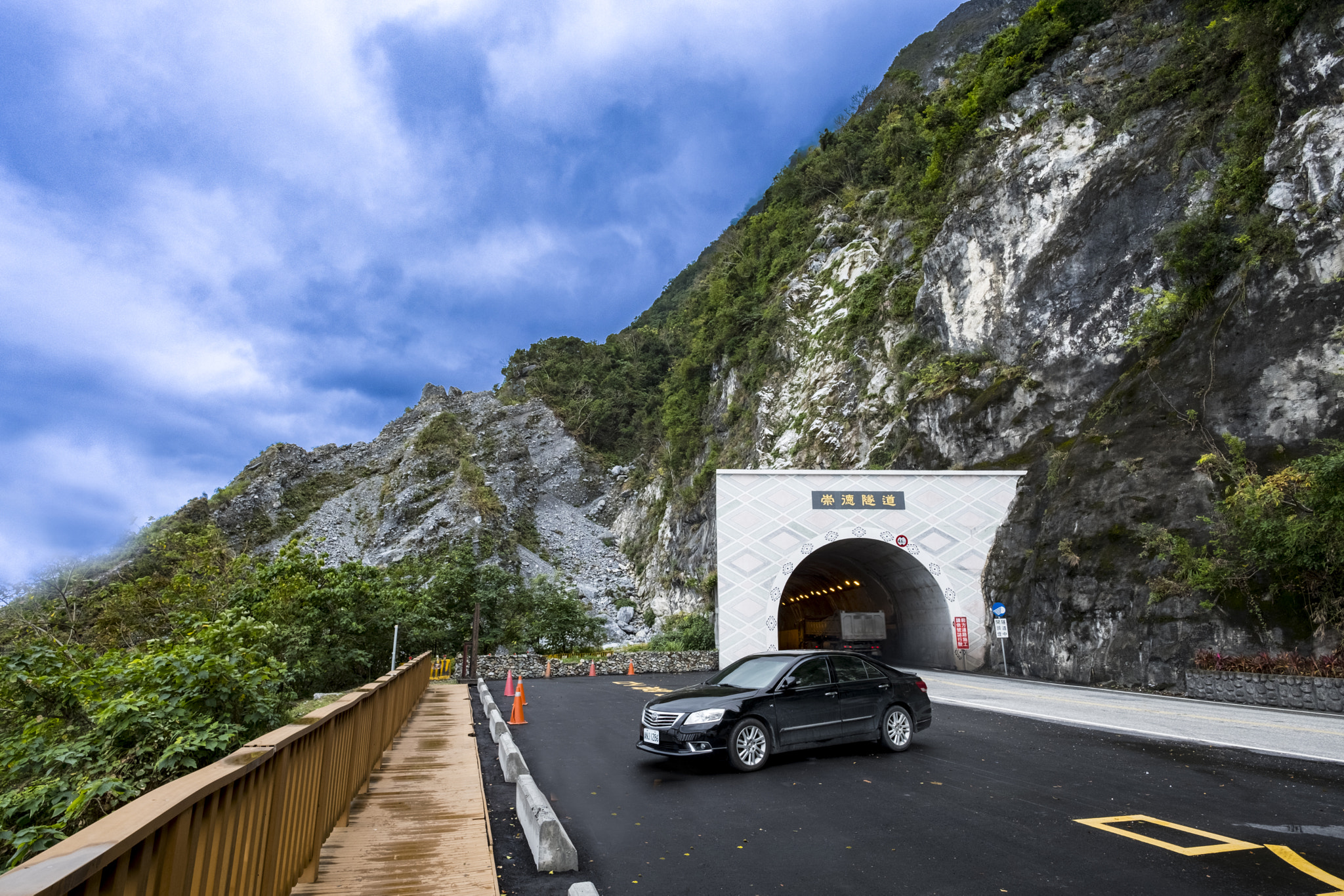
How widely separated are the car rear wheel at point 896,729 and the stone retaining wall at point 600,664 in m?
18.8

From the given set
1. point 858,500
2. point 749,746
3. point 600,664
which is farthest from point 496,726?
point 600,664

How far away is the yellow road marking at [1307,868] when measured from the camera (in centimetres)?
463

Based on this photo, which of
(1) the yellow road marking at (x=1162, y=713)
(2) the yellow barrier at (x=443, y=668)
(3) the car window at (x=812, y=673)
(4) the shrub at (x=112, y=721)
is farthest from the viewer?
(2) the yellow barrier at (x=443, y=668)

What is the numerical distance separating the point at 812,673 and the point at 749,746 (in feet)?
4.39

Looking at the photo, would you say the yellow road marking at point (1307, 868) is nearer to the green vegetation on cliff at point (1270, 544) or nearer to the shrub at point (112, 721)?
the shrub at point (112, 721)

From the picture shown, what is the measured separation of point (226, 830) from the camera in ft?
8.77

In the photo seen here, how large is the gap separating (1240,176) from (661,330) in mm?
71746

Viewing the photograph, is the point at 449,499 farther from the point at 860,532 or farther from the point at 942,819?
the point at 942,819

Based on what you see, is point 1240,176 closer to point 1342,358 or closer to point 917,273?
point 1342,358

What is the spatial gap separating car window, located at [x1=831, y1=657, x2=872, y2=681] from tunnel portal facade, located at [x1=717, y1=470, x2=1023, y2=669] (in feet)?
51.4

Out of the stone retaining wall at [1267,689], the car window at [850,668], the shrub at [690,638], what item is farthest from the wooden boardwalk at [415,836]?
the shrub at [690,638]

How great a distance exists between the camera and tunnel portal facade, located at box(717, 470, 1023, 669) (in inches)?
1001

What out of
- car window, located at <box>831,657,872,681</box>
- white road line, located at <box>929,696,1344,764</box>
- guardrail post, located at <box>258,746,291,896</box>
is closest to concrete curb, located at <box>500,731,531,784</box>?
guardrail post, located at <box>258,746,291,896</box>

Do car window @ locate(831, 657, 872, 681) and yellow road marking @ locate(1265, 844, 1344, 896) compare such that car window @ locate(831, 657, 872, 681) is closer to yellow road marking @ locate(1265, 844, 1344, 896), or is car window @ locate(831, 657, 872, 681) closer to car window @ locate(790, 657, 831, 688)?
car window @ locate(790, 657, 831, 688)
